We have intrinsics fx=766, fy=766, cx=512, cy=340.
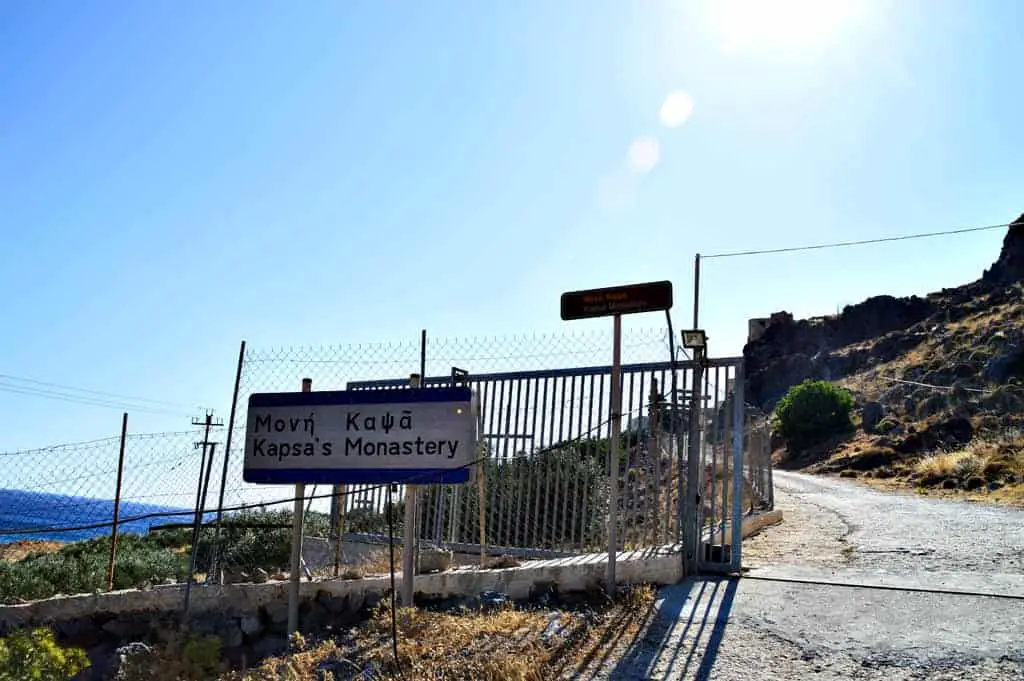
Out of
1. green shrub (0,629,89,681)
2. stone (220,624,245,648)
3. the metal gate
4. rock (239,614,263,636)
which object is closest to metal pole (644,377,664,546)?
the metal gate

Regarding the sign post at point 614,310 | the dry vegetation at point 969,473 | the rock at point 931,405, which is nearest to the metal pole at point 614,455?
the sign post at point 614,310

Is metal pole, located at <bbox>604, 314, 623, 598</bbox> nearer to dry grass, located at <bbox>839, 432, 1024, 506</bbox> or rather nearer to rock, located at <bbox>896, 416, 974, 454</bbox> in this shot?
dry grass, located at <bbox>839, 432, 1024, 506</bbox>

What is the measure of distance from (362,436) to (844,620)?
13.3 feet

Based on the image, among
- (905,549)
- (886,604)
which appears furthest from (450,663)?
(905,549)

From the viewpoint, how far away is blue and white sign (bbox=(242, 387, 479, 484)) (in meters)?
6.41

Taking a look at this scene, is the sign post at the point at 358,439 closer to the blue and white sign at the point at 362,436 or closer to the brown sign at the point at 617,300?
the blue and white sign at the point at 362,436

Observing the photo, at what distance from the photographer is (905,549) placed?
802 cm

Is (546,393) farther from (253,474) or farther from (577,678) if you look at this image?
(577,678)

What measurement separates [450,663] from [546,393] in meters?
3.52

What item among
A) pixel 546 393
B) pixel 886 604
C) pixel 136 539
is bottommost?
pixel 136 539

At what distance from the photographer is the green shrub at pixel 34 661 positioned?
549 centimetres

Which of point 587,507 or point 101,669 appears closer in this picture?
point 101,669

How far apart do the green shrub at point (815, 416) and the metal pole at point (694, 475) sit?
4340cm

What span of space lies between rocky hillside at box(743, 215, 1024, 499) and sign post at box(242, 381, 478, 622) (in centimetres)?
1567
